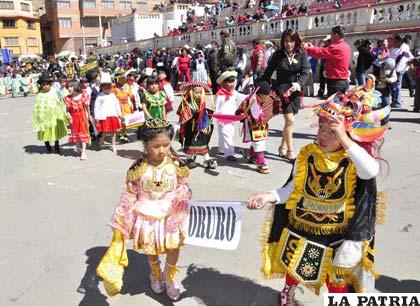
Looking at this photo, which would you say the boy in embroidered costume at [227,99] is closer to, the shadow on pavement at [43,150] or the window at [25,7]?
the shadow on pavement at [43,150]

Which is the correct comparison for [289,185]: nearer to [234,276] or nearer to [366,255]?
[366,255]

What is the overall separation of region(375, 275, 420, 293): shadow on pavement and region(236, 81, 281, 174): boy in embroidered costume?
3009 millimetres

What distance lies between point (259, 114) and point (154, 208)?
3.51 metres

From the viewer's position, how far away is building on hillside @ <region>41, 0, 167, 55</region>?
60812 millimetres

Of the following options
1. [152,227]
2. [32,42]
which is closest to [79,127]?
[152,227]

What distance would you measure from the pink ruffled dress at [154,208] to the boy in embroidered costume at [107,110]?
5123 mm

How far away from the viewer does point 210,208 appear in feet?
9.89

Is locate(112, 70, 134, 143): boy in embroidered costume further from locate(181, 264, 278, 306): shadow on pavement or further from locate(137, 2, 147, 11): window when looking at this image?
locate(137, 2, 147, 11): window

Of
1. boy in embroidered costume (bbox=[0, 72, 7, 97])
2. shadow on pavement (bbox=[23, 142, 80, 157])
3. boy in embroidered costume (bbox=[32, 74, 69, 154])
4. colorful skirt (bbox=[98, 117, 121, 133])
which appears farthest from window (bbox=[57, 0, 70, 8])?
colorful skirt (bbox=[98, 117, 121, 133])

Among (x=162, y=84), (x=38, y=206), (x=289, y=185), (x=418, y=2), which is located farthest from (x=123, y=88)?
(x=418, y=2)

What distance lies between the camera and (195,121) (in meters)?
6.60

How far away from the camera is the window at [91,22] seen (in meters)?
61.9

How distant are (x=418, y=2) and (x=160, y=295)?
15752 millimetres

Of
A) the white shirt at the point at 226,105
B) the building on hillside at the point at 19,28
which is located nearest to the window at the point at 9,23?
the building on hillside at the point at 19,28
